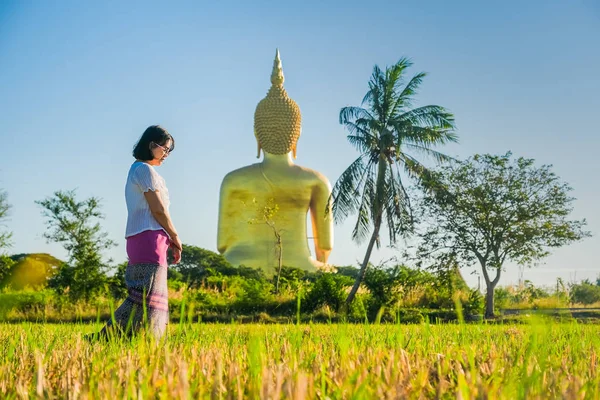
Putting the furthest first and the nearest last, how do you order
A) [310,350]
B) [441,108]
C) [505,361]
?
[441,108], [310,350], [505,361]

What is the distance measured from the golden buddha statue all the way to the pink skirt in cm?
2336

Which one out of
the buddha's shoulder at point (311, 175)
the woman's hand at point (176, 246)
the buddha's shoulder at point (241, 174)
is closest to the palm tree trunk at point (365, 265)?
the buddha's shoulder at point (311, 175)

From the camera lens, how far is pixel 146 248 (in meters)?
3.92

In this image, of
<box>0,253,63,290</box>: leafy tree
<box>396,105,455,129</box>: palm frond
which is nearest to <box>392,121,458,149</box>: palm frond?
<box>396,105,455,129</box>: palm frond

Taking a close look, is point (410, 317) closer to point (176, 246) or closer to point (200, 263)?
point (176, 246)

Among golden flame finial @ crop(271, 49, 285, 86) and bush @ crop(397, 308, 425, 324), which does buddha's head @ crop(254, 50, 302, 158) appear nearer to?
golden flame finial @ crop(271, 49, 285, 86)

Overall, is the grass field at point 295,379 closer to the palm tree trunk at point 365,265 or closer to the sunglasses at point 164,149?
the sunglasses at point 164,149

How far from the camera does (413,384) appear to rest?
143 centimetres

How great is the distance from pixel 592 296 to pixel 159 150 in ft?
78.8

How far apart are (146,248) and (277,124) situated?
2391cm

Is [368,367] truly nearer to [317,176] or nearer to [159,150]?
[159,150]

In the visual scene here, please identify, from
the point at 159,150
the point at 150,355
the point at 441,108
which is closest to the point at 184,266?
the point at 441,108

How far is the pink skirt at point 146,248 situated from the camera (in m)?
3.91

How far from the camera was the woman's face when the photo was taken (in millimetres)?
4125
